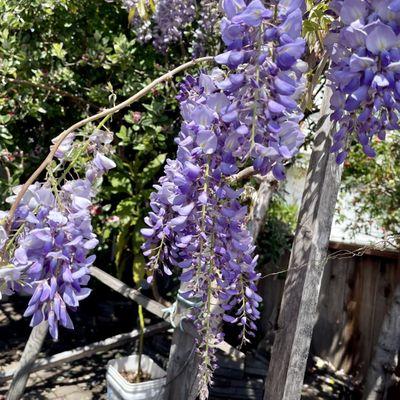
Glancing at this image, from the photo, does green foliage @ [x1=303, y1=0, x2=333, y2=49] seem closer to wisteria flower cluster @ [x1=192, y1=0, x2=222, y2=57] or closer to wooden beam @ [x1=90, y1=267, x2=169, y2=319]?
wooden beam @ [x1=90, y1=267, x2=169, y2=319]

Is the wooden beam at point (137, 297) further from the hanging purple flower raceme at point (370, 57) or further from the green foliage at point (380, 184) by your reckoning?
the green foliage at point (380, 184)

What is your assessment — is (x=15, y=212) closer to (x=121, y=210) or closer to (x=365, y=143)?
(x=365, y=143)

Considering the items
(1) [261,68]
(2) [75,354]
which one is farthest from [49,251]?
(2) [75,354]

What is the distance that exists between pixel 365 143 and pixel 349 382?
433 cm

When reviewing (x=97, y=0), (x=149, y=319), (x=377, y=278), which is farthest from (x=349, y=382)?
(x=97, y=0)

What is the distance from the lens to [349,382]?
480 centimetres

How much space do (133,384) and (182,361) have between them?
0.53 meters

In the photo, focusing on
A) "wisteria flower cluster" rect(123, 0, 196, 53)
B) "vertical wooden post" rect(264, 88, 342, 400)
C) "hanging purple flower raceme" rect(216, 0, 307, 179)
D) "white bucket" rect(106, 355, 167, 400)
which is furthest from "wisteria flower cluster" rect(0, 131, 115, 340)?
"wisteria flower cluster" rect(123, 0, 196, 53)

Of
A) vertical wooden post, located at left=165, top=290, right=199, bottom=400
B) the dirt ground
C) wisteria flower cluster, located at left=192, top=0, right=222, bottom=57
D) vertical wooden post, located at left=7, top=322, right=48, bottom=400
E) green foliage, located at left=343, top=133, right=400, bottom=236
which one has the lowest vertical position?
the dirt ground

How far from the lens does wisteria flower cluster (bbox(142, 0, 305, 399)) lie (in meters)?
0.89

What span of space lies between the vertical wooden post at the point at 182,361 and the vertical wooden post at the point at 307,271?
68 cm

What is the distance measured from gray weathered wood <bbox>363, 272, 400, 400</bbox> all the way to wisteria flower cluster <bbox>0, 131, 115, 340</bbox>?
10.0 feet

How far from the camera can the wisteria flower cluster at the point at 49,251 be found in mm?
936

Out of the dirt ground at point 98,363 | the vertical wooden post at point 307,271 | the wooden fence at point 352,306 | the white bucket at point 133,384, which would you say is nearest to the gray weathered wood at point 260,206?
the vertical wooden post at point 307,271
